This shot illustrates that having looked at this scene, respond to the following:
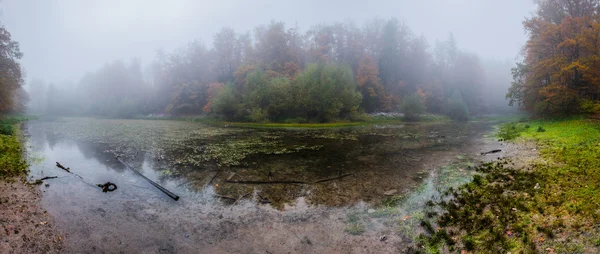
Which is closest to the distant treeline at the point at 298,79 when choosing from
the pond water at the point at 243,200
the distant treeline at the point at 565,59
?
the distant treeline at the point at 565,59

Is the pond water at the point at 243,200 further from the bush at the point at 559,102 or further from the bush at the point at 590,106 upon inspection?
the bush at the point at 559,102

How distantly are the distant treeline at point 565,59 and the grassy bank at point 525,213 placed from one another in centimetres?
Answer: 2122

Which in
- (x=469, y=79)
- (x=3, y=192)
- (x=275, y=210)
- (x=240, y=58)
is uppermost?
(x=240, y=58)

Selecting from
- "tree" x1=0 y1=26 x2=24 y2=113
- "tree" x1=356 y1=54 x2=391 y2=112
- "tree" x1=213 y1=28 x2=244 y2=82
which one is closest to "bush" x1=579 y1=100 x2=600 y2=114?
"tree" x1=356 y1=54 x2=391 y2=112

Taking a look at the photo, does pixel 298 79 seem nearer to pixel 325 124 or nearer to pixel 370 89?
pixel 325 124

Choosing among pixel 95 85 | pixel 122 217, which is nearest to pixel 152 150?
pixel 122 217

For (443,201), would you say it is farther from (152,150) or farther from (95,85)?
(95,85)

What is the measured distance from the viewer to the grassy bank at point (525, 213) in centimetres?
500

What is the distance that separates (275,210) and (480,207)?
568 centimetres

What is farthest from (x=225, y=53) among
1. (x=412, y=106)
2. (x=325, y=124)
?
(x=412, y=106)

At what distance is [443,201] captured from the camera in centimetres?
806

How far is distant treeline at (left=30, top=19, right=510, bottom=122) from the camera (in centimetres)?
4766

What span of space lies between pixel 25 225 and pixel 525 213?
12.3m

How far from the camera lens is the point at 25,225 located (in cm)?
670
